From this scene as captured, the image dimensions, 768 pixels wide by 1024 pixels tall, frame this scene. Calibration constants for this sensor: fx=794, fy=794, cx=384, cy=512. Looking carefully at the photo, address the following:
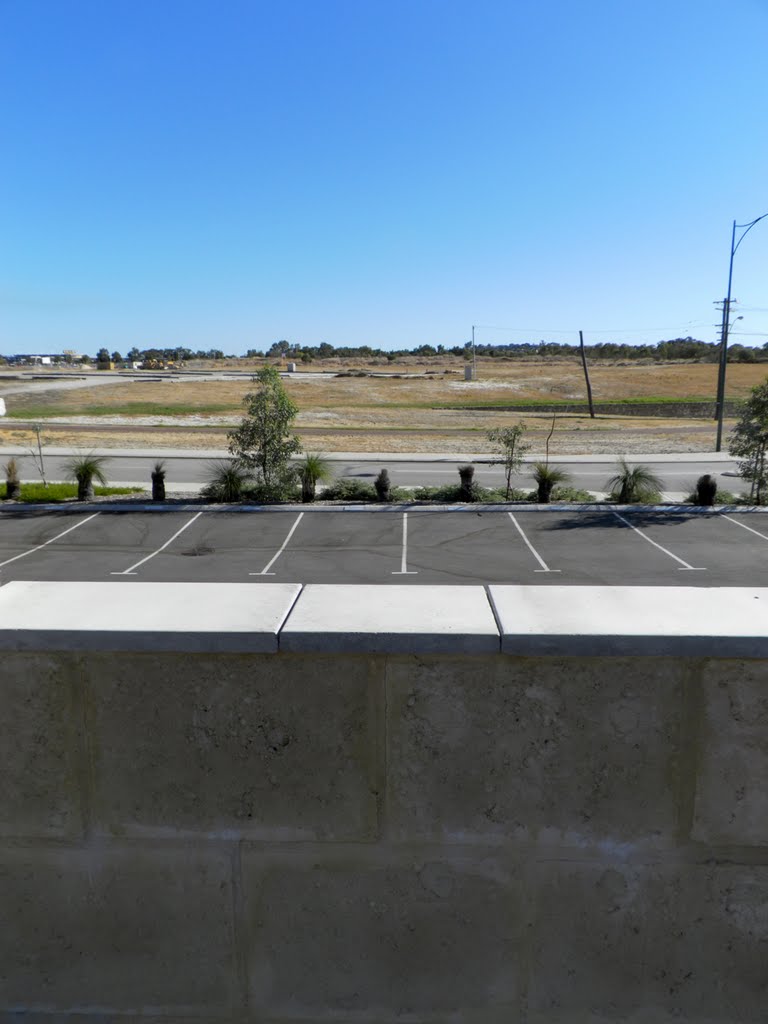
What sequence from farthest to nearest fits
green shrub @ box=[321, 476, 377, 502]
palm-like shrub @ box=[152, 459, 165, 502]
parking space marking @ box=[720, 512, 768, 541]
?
green shrub @ box=[321, 476, 377, 502] < palm-like shrub @ box=[152, 459, 165, 502] < parking space marking @ box=[720, 512, 768, 541]

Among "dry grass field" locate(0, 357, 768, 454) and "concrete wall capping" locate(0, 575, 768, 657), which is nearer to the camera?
"concrete wall capping" locate(0, 575, 768, 657)

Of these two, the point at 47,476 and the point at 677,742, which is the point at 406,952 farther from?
the point at 47,476

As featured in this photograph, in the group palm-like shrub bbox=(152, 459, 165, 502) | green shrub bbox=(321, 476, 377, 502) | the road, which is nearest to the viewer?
palm-like shrub bbox=(152, 459, 165, 502)

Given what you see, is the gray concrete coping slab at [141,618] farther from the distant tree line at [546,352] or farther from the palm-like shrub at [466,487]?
the distant tree line at [546,352]

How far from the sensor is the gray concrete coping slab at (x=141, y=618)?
189 cm

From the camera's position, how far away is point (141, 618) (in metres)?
1.97

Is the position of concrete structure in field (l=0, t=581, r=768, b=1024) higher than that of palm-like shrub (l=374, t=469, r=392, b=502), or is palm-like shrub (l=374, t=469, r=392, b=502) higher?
concrete structure in field (l=0, t=581, r=768, b=1024)

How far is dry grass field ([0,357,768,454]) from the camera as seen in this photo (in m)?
42.7

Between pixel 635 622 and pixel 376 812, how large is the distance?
809 mm

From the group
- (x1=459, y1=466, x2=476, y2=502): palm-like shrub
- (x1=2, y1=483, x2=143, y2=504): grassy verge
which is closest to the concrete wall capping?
(x1=459, y1=466, x2=476, y2=502): palm-like shrub

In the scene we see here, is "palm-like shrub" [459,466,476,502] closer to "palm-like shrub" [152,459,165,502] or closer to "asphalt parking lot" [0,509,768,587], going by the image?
"asphalt parking lot" [0,509,768,587]

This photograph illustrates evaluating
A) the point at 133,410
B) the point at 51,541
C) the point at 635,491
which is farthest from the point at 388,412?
the point at 51,541

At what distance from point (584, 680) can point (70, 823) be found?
1.37 metres

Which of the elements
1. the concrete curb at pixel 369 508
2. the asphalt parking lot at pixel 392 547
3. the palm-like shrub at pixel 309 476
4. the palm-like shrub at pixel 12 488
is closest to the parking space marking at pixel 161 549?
the asphalt parking lot at pixel 392 547
